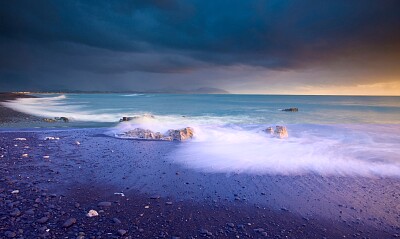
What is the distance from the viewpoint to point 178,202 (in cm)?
505

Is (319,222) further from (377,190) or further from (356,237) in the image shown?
(377,190)

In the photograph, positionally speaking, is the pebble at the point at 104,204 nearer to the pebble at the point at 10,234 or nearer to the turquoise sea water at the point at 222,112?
the pebble at the point at 10,234

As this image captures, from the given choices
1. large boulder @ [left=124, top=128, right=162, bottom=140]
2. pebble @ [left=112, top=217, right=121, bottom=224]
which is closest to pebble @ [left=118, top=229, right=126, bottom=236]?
pebble @ [left=112, top=217, right=121, bottom=224]

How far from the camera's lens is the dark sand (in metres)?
3.97

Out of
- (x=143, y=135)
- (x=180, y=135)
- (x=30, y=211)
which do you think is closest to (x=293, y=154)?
(x=180, y=135)

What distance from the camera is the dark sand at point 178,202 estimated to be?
397cm

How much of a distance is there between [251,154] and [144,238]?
6.05 meters

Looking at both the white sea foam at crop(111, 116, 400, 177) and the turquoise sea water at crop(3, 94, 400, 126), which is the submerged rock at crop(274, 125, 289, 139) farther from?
the turquoise sea water at crop(3, 94, 400, 126)

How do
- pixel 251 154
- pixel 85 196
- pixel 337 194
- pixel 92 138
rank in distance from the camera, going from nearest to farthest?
pixel 85 196
pixel 337 194
pixel 251 154
pixel 92 138

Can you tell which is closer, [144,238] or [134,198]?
[144,238]

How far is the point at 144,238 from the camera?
12.1 feet

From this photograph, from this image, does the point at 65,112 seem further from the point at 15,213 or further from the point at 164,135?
the point at 15,213

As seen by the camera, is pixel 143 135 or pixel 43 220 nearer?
pixel 43 220

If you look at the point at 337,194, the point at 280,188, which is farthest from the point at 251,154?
the point at 337,194
